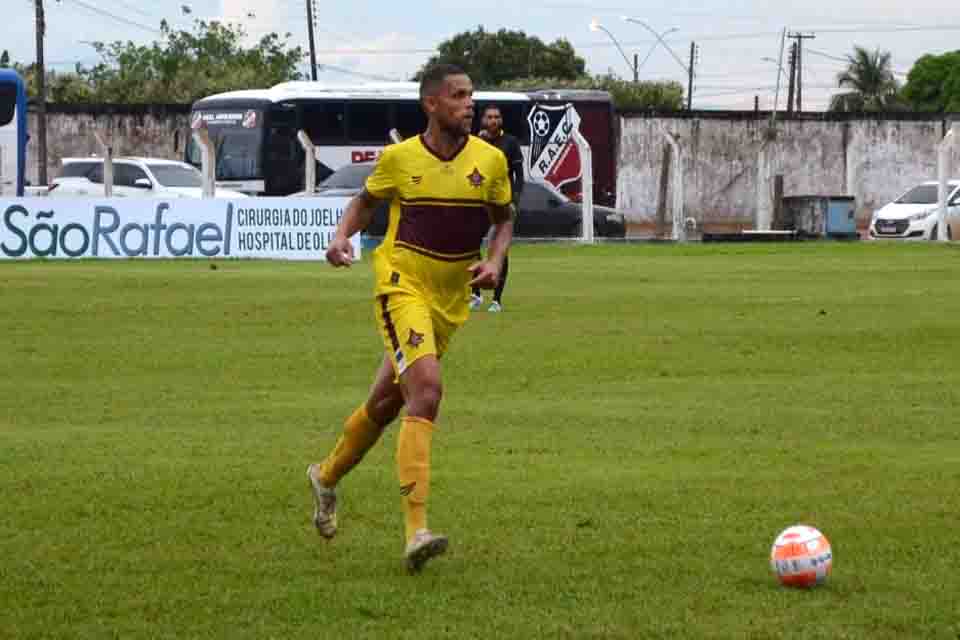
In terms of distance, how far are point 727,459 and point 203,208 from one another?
75.4ft

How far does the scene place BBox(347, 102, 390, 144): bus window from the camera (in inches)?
2101

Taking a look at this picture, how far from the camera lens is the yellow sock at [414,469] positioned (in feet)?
25.7

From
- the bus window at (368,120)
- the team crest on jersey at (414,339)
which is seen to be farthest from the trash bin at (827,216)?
the team crest on jersey at (414,339)

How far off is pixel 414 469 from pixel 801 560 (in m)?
1.51

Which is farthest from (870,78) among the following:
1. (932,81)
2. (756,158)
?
(756,158)

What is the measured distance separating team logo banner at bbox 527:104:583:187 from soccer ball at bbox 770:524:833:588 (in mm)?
45237

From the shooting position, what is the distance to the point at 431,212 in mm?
8344

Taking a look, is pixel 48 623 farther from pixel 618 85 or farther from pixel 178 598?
pixel 618 85

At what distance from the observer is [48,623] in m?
6.95

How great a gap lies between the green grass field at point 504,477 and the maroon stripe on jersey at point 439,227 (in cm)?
121

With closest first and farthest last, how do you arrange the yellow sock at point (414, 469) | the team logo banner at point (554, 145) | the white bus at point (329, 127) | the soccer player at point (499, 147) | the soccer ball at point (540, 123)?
the yellow sock at point (414, 469), the soccer player at point (499, 147), the white bus at point (329, 127), the team logo banner at point (554, 145), the soccer ball at point (540, 123)

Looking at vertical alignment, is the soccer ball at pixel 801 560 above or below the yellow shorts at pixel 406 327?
below

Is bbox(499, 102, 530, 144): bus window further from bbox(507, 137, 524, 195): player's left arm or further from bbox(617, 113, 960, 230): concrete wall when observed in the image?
bbox(507, 137, 524, 195): player's left arm

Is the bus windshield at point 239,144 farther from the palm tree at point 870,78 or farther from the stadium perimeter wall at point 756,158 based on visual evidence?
the palm tree at point 870,78
